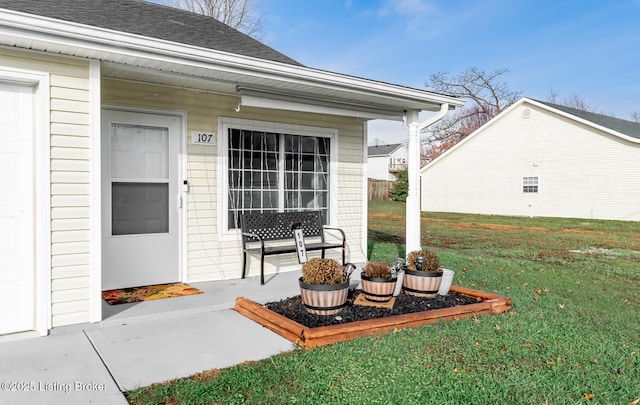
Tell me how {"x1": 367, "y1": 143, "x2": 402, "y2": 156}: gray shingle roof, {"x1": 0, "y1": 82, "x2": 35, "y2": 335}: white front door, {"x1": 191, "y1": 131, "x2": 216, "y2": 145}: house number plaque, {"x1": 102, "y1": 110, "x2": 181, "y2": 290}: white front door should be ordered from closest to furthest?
{"x1": 0, "y1": 82, "x2": 35, "y2": 335}: white front door < {"x1": 102, "y1": 110, "x2": 181, "y2": 290}: white front door < {"x1": 191, "y1": 131, "x2": 216, "y2": 145}: house number plaque < {"x1": 367, "y1": 143, "x2": 402, "y2": 156}: gray shingle roof

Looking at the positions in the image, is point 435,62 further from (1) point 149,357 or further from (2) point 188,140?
(1) point 149,357

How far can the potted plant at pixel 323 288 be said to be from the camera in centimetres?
390

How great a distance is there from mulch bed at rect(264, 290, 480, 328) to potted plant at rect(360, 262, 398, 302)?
4.4 inches

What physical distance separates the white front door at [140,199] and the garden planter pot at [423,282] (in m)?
2.63

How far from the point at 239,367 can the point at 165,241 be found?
8.74 feet

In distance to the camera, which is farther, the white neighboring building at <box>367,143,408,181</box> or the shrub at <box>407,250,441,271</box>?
the white neighboring building at <box>367,143,408,181</box>

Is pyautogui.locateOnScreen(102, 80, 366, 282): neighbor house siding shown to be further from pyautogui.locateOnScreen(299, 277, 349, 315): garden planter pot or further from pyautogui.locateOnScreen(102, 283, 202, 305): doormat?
pyautogui.locateOnScreen(299, 277, 349, 315): garden planter pot

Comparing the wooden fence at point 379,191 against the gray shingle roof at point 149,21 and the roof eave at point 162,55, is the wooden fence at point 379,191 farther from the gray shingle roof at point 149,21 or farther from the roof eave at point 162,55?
the roof eave at point 162,55

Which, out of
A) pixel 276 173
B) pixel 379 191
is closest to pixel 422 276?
pixel 276 173

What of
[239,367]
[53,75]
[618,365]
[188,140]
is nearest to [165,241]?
[188,140]

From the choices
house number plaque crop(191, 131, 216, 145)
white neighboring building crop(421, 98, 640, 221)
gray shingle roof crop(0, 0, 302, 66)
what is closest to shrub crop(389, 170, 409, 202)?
white neighboring building crop(421, 98, 640, 221)

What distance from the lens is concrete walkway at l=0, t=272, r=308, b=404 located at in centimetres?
271

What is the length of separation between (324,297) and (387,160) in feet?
135

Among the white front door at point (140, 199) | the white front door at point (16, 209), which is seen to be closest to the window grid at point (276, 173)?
the white front door at point (140, 199)
